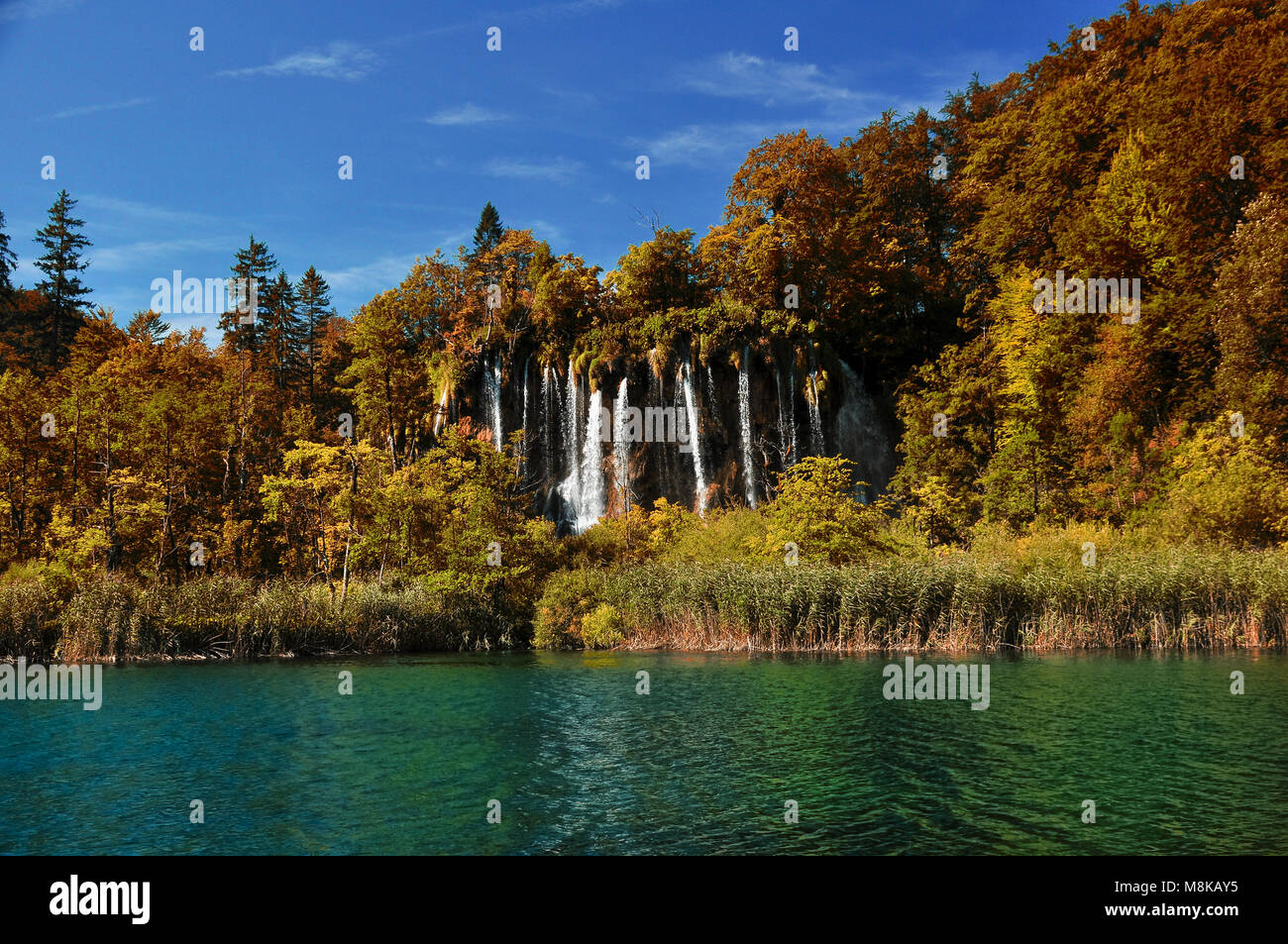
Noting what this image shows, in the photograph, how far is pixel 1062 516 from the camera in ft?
121

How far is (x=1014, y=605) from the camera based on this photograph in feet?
84.9

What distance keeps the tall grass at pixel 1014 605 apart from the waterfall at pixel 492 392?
2367cm

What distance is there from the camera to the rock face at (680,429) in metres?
44.8

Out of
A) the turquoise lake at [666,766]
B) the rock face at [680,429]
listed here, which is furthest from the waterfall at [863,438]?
the turquoise lake at [666,766]

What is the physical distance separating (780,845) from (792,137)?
47894mm

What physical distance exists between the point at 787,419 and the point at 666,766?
112 ft

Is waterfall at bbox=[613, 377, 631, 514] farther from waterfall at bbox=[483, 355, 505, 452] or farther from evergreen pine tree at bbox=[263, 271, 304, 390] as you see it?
evergreen pine tree at bbox=[263, 271, 304, 390]

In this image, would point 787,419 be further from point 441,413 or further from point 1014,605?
point 1014,605

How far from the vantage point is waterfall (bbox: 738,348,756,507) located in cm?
4475

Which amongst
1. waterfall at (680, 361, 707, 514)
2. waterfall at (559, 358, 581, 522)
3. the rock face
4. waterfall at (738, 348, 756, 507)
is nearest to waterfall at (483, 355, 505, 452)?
the rock face

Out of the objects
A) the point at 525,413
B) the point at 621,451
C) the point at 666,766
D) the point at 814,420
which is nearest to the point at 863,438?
the point at 814,420

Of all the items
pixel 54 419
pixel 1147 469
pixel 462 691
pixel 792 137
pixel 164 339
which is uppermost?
pixel 792 137
